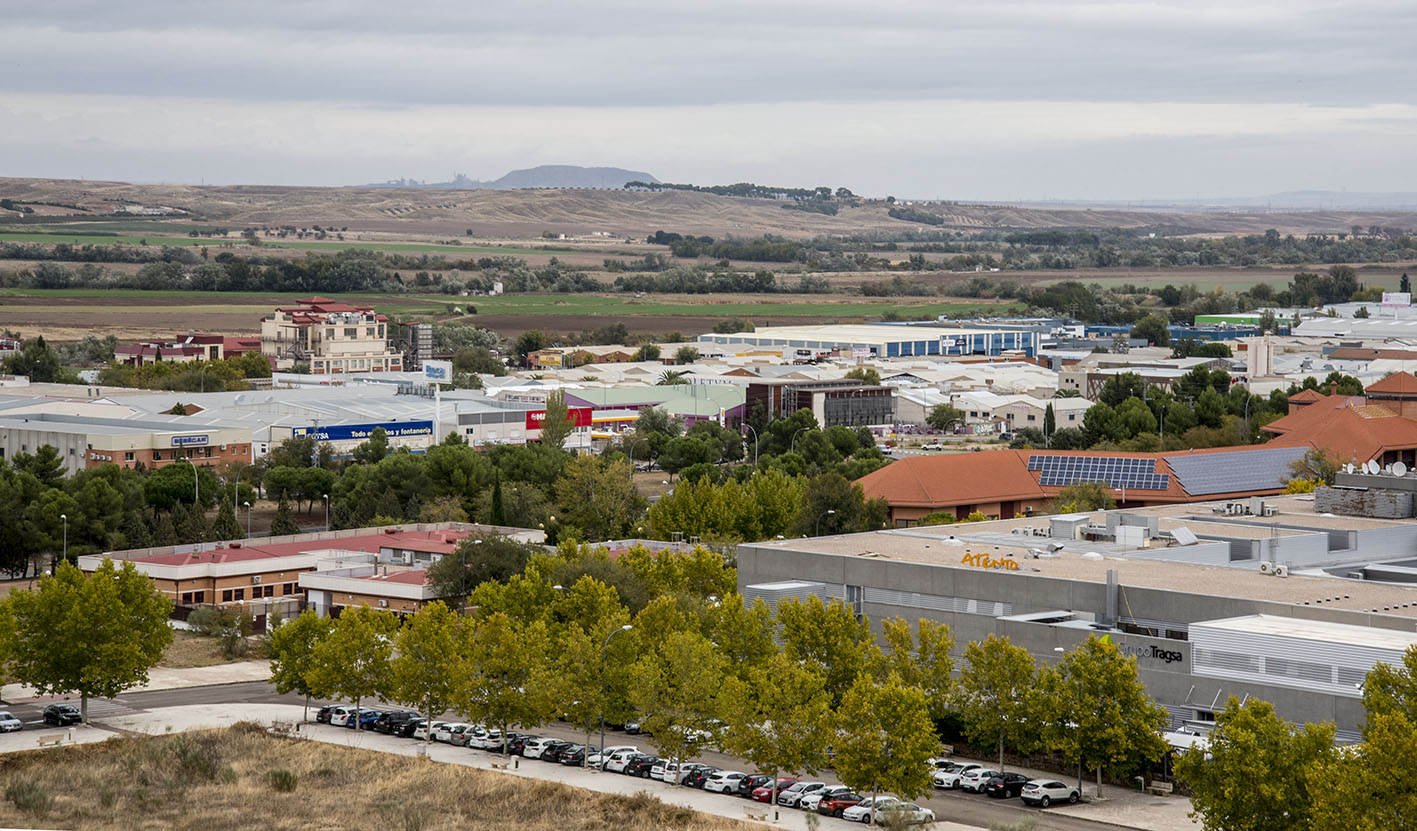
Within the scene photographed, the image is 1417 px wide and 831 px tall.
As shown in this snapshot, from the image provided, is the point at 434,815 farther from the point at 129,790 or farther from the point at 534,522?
the point at 534,522

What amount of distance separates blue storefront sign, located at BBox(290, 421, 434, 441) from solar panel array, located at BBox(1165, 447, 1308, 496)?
39.0 meters

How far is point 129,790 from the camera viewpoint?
35875mm

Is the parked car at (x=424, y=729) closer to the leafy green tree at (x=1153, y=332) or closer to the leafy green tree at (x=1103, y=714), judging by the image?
the leafy green tree at (x=1103, y=714)

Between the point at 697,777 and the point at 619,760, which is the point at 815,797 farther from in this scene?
the point at 619,760

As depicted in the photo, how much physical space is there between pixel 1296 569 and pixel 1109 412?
4886 cm

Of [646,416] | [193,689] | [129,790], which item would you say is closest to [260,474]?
[646,416]

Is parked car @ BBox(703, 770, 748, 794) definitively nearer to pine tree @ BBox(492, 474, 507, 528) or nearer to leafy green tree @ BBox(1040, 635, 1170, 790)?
leafy green tree @ BBox(1040, 635, 1170, 790)

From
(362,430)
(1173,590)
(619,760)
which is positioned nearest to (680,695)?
(619,760)

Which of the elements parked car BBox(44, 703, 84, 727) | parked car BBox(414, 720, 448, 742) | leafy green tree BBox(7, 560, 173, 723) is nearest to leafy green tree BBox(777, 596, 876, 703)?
parked car BBox(414, 720, 448, 742)

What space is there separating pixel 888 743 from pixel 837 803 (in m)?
1.62

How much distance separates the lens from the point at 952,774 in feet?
119

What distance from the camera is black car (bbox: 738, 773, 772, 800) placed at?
3606cm

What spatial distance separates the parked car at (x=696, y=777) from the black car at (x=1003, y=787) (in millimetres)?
5327

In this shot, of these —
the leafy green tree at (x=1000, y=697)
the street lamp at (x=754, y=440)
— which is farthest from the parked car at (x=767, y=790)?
the street lamp at (x=754, y=440)
